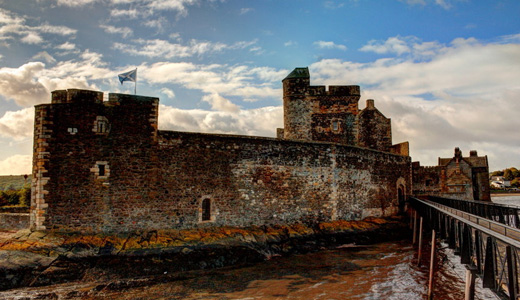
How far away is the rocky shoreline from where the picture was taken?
11.3 metres

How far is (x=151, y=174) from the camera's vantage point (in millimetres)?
14398

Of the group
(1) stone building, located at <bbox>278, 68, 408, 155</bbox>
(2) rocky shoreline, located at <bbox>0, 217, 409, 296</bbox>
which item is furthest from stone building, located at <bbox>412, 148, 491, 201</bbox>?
(2) rocky shoreline, located at <bbox>0, 217, 409, 296</bbox>

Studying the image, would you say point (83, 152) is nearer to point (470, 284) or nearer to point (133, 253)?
point (133, 253)

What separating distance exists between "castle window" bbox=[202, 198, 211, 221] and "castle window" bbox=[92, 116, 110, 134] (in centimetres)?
515

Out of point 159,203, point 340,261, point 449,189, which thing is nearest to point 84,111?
point 159,203

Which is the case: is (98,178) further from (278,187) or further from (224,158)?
(278,187)

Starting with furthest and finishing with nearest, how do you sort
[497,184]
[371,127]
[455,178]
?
[497,184] < [455,178] < [371,127]

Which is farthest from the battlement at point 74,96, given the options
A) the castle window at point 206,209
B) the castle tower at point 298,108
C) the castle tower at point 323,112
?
the castle tower at point 323,112

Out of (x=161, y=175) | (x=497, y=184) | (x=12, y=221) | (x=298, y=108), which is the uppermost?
(x=298, y=108)

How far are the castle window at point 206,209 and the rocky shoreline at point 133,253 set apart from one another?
627 mm

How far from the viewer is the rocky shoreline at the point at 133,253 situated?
1134cm

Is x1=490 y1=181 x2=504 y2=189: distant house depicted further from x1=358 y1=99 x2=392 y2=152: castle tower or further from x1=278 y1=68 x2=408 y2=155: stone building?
x1=278 y1=68 x2=408 y2=155: stone building

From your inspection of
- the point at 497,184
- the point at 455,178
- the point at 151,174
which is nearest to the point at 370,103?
the point at 455,178

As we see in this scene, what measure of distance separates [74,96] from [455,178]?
35.5 meters
